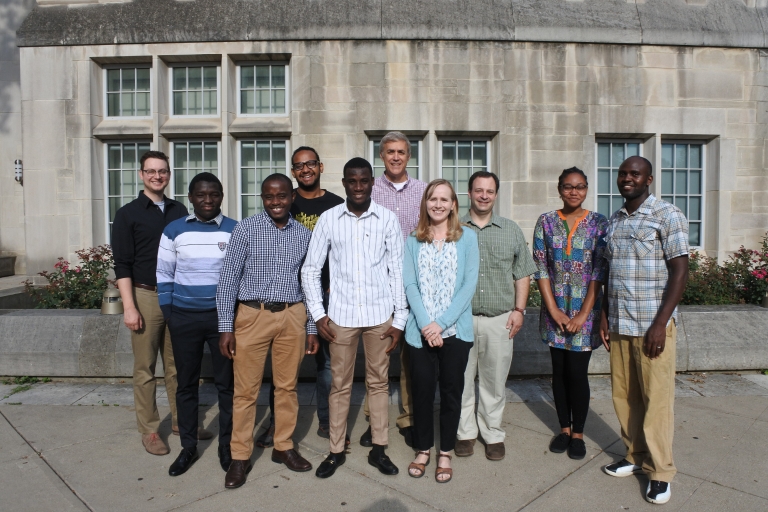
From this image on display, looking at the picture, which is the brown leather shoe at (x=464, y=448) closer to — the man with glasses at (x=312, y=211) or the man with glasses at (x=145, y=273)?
the man with glasses at (x=312, y=211)

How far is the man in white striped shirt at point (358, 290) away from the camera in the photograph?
3.47m

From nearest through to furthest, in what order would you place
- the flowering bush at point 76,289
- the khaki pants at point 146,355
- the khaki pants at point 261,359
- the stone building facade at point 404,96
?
1. the khaki pants at point 261,359
2. the khaki pants at point 146,355
3. the flowering bush at point 76,289
4. the stone building facade at point 404,96

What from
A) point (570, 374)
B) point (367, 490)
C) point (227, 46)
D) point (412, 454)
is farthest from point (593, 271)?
point (227, 46)

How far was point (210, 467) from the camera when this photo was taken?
367cm

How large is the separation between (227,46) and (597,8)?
18.1ft

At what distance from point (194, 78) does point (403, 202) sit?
605 cm

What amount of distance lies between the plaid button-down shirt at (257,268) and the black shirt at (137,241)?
704 mm

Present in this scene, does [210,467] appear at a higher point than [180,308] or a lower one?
lower

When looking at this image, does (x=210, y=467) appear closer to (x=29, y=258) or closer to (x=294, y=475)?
(x=294, y=475)

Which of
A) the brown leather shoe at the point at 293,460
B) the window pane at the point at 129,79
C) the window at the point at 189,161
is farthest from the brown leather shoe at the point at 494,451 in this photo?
the window pane at the point at 129,79

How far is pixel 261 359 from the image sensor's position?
3559mm

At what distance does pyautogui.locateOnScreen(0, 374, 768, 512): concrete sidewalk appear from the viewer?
10.5 feet

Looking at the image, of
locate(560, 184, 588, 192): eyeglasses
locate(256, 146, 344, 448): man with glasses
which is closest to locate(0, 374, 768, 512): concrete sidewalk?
locate(256, 146, 344, 448): man with glasses

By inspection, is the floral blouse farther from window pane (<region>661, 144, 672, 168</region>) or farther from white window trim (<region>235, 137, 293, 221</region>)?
window pane (<region>661, 144, 672, 168</region>)
